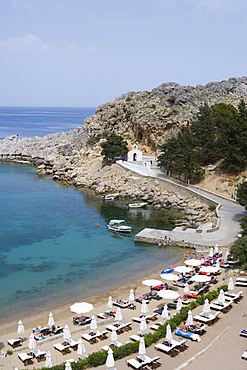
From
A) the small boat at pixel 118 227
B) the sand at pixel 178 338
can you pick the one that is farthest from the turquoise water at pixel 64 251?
the sand at pixel 178 338

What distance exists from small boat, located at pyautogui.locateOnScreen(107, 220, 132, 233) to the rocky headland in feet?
22.8

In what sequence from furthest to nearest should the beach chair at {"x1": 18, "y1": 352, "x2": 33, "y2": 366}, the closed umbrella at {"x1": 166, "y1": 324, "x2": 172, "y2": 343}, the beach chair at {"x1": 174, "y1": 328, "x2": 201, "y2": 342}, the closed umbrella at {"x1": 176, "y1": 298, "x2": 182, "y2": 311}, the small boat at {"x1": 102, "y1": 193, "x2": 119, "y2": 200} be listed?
1. the small boat at {"x1": 102, "y1": 193, "x2": 119, "y2": 200}
2. the closed umbrella at {"x1": 176, "y1": 298, "x2": 182, "y2": 311}
3. the beach chair at {"x1": 174, "y1": 328, "x2": 201, "y2": 342}
4. the beach chair at {"x1": 18, "y1": 352, "x2": 33, "y2": 366}
5. the closed umbrella at {"x1": 166, "y1": 324, "x2": 172, "y2": 343}

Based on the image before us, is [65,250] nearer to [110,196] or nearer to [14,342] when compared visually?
[14,342]

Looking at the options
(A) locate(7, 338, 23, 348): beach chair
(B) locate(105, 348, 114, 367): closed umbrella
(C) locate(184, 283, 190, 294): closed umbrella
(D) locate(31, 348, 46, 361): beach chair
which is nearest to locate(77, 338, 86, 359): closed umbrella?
(D) locate(31, 348, 46, 361): beach chair

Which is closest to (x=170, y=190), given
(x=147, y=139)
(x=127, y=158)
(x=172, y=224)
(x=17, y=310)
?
(x=172, y=224)

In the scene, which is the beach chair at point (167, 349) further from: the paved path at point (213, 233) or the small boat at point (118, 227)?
the small boat at point (118, 227)

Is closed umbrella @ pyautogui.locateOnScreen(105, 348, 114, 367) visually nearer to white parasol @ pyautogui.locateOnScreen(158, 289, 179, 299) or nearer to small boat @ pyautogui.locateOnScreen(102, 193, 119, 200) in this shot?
white parasol @ pyautogui.locateOnScreen(158, 289, 179, 299)

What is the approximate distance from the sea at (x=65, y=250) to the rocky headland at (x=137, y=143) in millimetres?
3762

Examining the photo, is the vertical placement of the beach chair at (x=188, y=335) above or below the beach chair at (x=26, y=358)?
above

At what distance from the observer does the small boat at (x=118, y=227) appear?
128ft

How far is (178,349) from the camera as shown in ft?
52.7

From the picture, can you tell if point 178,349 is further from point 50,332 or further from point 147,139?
point 147,139

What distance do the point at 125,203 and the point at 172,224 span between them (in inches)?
449

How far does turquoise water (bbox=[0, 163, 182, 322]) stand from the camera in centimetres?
2577
